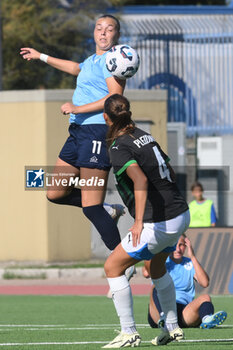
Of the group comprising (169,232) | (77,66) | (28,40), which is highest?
(28,40)

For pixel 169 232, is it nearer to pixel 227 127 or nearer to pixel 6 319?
pixel 6 319

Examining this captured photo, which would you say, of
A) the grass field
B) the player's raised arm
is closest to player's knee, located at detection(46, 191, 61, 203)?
the player's raised arm

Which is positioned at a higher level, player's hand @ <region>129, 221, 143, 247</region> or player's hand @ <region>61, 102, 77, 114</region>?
player's hand @ <region>61, 102, 77, 114</region>

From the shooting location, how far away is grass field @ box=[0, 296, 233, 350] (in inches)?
347

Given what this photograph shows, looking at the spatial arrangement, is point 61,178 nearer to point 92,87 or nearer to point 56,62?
point 92,87

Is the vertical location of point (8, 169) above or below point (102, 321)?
above

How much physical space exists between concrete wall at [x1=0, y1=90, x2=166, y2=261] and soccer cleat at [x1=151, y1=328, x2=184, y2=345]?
11.6 meters

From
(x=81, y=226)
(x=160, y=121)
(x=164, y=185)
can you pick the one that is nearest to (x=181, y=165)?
(x=160, y=121)

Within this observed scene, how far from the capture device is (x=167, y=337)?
8664 mm

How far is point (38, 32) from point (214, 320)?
1754 cm

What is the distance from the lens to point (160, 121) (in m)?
21.2

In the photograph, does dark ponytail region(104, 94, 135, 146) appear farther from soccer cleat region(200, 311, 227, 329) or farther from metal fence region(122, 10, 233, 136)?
metal fence region(122, 10, 233, 136)

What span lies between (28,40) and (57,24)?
1.15 m

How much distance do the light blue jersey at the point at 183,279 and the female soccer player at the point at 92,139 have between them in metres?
1.97
